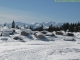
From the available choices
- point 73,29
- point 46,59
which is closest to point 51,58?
point 46,59

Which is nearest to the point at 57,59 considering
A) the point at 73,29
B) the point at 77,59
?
the point at 77,59

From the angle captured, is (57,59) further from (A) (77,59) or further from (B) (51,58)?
(A) (77,59)

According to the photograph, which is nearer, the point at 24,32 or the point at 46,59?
the point at 46,59

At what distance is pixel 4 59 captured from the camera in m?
24.9

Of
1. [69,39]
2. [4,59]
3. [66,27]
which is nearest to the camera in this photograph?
[4,59]

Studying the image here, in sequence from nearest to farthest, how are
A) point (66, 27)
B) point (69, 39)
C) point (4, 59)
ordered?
point (4, 59)
point (69, 39)
point (66, 27)

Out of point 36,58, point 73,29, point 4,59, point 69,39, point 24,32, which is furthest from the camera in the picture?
point 73,29

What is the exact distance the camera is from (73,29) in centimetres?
11531

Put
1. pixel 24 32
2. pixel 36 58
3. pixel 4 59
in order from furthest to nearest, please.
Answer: pixel 24 32
pixel 36 58
pixel 4 59

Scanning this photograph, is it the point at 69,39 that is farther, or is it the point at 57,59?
the point at 69,39

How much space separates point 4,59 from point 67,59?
9482 mm

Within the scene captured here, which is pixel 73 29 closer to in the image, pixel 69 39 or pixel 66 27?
pixel 66 27

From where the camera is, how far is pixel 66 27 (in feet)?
421

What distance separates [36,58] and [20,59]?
2644mm
